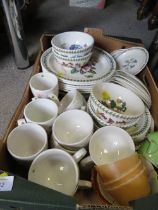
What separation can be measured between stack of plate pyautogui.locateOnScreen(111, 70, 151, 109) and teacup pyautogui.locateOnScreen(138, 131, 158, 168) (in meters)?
0.11

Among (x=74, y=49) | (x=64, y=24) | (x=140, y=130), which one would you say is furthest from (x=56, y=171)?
(x=64, y=24)

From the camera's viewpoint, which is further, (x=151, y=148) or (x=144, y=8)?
(x=144, y=8)

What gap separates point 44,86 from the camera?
0.70 m

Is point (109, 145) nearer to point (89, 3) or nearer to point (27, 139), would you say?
point (27, 139)

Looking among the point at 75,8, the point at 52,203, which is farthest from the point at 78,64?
the point at 75,8

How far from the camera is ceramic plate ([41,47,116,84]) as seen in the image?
2.27 ft

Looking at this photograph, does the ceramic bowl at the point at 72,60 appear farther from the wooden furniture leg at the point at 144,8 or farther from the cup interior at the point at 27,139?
the wooden furniture leg at the point at 144,8

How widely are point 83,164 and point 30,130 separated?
0.52 feet

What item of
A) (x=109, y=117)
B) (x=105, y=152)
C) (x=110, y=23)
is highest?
(x=109, y=117)

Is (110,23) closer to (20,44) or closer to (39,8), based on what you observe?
(39,8)

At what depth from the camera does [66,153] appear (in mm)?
508

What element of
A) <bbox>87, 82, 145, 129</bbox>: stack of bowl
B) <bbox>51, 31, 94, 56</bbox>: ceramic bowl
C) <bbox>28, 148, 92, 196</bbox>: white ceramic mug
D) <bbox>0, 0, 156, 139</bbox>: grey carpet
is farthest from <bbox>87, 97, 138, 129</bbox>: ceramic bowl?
<bbox>0, 0, 156, 139</bbox>: grey carpet

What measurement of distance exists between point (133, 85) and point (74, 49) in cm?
22

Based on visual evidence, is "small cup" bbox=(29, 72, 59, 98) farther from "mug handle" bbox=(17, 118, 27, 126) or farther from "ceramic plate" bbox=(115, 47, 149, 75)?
"ceramic plate" bbox=(115, 47, 149, 75)
